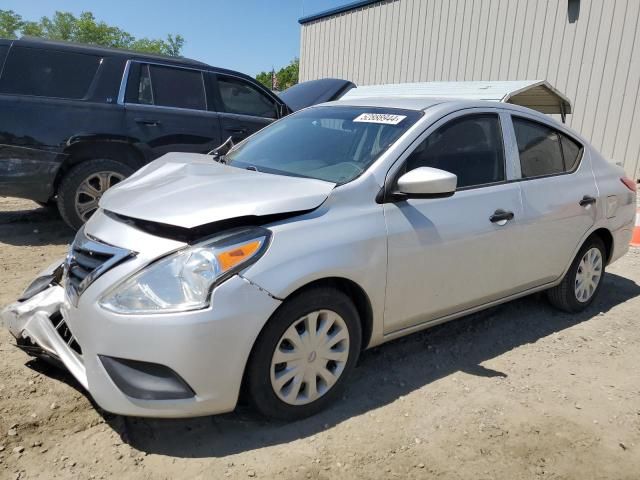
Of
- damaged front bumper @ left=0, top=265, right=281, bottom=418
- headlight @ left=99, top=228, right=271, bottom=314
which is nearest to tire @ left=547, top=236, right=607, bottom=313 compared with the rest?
damaged front bumper @ left=0, top=265, right=281, bottom=418

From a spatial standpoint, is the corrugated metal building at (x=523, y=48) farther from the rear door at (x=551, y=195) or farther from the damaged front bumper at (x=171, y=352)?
the damaged front bumper at (x=171, y=352)

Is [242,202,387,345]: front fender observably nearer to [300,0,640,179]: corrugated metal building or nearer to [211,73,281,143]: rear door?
[211,73,281,143]: rear door

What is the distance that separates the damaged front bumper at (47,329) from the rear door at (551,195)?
2.75 m

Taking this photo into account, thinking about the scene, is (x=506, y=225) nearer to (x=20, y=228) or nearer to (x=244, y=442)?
(x=244, y=442)

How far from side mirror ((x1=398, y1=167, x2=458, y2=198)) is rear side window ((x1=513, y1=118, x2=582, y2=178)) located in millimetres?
1114

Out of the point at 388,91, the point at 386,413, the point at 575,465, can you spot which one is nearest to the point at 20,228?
the point at 388,91

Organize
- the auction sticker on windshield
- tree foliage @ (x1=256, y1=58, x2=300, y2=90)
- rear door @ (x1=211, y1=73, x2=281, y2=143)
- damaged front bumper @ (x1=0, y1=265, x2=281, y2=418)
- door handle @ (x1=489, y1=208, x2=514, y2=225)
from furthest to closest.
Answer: tree foliage @ (x1=256, y1=58, x2=300, y2=90) < rear door @ (x1=211, y1=73, x2=281, y2=143) < door handle @ (x1=489, y1=208, x2=514, y2=225) < the auction sticker on windshield < damaged front bumper @ (x1=0, y1=265, x2=281, y2=418)

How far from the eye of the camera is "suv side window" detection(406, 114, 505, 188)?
3.20 meters

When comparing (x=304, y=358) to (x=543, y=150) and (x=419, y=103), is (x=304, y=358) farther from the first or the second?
(x=543, y=150)

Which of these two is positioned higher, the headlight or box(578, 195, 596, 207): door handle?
box(578, 195, 596, 207): door handle

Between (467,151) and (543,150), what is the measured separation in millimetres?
866

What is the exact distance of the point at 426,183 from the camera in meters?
2.83

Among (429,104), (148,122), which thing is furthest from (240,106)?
A: (429,104)

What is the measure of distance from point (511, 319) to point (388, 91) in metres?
3.27
